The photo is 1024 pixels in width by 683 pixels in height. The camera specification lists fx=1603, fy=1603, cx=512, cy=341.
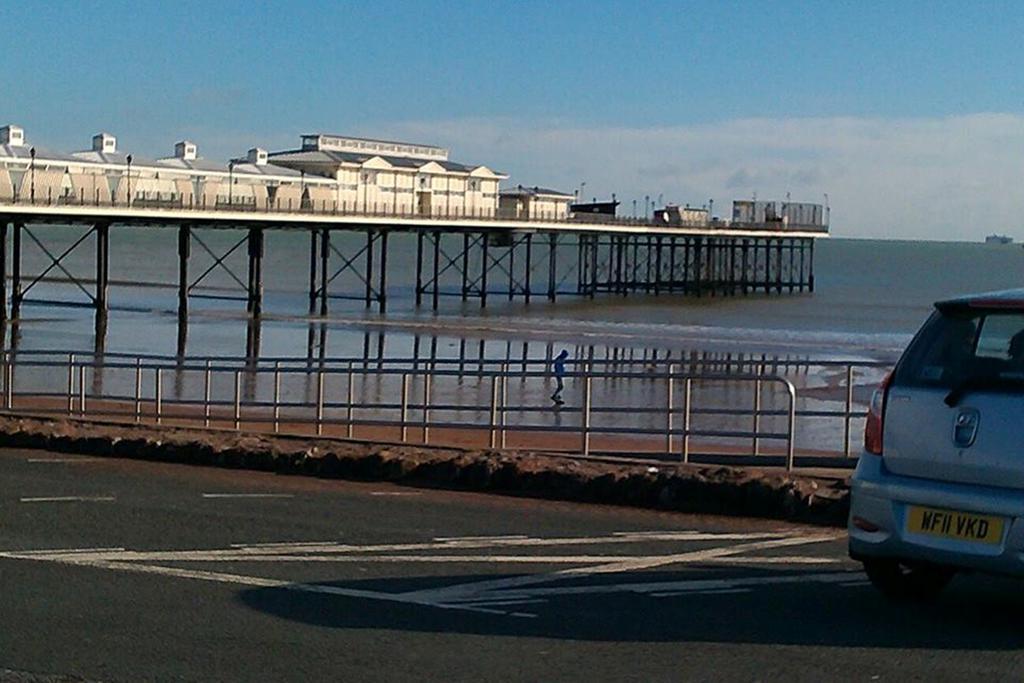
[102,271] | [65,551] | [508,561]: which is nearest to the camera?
[508,561]

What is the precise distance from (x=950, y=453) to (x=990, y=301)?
69 cm

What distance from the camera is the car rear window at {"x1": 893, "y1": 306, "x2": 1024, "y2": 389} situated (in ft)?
22.4

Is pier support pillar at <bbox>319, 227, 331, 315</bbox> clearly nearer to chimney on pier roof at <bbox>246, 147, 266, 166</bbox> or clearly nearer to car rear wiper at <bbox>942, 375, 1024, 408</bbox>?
chimney on pier roof at <bbox>246, 147, 266, 166</bbox>

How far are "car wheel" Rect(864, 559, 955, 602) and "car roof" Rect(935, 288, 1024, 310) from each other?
1178 millimetres

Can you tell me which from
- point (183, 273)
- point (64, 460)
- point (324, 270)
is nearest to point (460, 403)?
point (64, 460)

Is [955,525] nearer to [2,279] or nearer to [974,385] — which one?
[974,385]

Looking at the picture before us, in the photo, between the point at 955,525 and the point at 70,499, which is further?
the point at 70,499

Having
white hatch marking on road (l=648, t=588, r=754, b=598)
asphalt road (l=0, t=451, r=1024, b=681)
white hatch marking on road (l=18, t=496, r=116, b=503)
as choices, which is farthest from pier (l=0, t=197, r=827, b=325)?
white hatch marking on road (l=648, t=588, r=754, b=598)

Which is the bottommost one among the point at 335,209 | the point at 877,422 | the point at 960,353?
the point at 877,422

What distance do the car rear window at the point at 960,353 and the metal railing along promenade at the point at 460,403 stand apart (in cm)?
542

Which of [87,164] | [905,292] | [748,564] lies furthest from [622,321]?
[748,564]

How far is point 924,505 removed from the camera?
6.83m

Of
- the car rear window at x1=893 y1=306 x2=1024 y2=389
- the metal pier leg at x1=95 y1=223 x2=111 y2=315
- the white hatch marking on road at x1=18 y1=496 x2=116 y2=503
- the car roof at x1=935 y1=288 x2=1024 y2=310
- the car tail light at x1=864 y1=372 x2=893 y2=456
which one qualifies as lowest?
the white hatch marking on road at x1=18 y1=496 x2=116 y2=503

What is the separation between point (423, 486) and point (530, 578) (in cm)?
382
